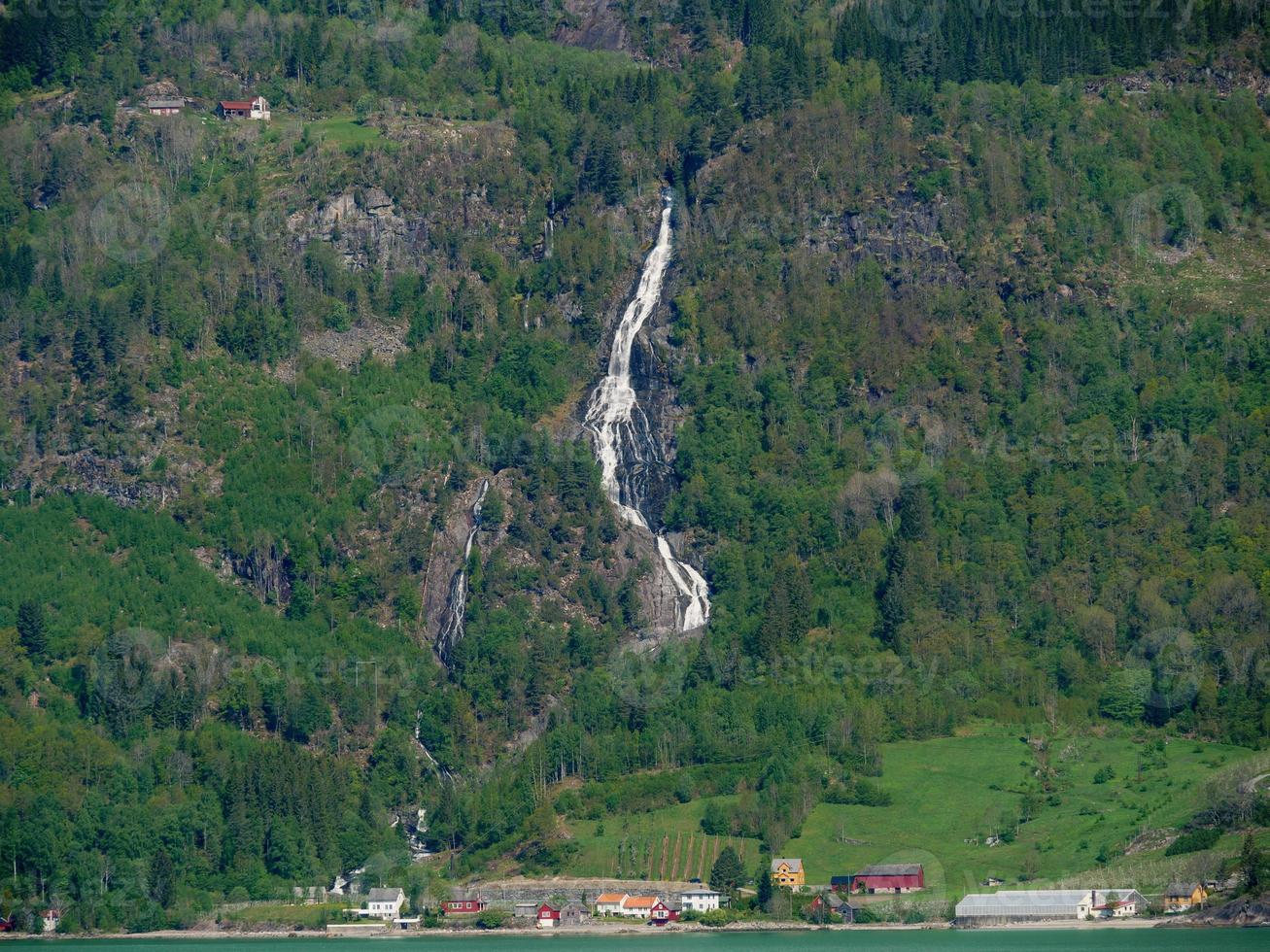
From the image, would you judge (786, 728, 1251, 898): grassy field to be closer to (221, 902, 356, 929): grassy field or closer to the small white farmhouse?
the small white farmhouse

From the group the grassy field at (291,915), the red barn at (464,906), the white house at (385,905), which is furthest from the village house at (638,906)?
the grassy field at (291,915)

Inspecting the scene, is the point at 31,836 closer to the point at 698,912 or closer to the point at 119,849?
the point at 119,849

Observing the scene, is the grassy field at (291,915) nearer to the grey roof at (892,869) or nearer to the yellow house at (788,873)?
the yellow house at (788,873)

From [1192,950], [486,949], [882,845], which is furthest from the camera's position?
[882,845]

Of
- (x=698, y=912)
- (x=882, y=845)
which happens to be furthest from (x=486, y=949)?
(x=882, y=845)

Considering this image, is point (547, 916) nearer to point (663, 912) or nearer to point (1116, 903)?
point (663, 912)

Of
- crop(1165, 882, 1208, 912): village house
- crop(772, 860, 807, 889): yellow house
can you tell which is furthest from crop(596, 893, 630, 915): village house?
crop(1165, 882, 1208, 912): village house

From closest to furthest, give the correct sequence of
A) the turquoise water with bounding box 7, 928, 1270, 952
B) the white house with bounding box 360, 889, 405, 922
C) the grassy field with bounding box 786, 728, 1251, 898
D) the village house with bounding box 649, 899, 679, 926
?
the turquoise water with bounding box 7, 928, 1270, 952 → the village house with bounding box 649, 899, 679, 926 → the grassy field with bounding box 786, 728, 1251, 898 → the white house with bounding box 360, 889, 405, 922
